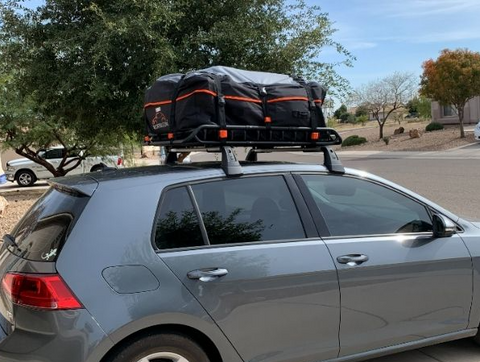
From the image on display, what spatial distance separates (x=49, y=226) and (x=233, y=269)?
105 cm

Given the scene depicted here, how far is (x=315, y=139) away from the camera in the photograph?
345 cm

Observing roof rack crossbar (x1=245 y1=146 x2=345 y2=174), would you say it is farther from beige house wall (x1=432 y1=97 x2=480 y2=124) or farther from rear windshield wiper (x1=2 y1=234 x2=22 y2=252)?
beige house wall (x1=432 y1=97 x2=480 y2=124)

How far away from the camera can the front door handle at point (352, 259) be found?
3.00 metres

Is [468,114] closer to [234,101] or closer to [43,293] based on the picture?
[234,101]

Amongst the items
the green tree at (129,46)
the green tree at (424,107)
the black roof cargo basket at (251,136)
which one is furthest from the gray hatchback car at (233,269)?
the green tree at (424,107)

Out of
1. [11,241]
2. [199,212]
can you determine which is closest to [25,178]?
[11,241]

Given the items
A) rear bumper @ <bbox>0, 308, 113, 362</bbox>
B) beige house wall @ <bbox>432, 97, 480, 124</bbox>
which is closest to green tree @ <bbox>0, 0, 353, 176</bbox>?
rear bumper @ <bbox>0, 308, 113, 362</bbox>

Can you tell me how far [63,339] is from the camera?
7.73 ft

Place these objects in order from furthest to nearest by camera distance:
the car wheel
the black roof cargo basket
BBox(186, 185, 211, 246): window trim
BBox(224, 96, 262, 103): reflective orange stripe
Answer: the car wheel < BBox(224, 96, 262, 103): reflective orange stripe < the black roof cargo basket < BBox(186, 185, 211, 246): window trim

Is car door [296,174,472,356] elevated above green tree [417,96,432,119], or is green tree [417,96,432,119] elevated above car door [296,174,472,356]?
green tree [417,96,432,119]

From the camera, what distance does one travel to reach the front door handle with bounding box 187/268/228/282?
8.54ft

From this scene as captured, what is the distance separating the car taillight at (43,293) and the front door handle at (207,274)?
23.2 inches

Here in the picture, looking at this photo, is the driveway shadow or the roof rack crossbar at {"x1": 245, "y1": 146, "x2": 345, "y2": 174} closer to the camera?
the roof rack crossbar at {"x1": 245, "y1": 146, "x2": 345, "y2": 174}

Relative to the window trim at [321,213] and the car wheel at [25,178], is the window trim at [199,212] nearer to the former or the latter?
the window trim at [321,213]
